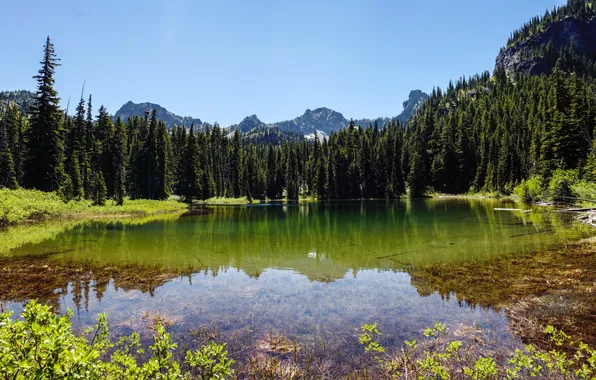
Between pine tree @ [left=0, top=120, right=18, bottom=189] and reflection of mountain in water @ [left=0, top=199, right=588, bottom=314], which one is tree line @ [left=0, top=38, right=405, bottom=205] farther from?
reflection of mountain in water @ [left=0, top=199, right=588, bottom=314]

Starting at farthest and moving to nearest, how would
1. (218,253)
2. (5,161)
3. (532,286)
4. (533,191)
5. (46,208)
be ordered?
(5,161), (533,191), (46,208), (218,253), (532,286)

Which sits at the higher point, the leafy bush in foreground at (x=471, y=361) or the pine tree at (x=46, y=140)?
the pine tree at (x=46, y=140)

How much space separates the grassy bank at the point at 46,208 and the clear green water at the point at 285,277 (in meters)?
10.9

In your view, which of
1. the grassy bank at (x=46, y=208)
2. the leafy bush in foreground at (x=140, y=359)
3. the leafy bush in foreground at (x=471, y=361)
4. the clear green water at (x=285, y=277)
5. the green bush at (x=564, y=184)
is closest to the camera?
the leafy bush in foreground at (x=140, y=359)

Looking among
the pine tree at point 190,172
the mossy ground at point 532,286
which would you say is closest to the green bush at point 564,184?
the mossy ground at point 532,286

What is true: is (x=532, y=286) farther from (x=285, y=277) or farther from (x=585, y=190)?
(x=585, y=190)

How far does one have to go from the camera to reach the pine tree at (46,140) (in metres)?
48.1

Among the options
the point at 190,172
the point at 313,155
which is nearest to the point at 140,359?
the point at 190,172

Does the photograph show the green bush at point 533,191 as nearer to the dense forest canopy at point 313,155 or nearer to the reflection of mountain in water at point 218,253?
the dense forest canopy at point 313,155

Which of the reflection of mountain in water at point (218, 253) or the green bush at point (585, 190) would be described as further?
the green bush at point (585, 190)

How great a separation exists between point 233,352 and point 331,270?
900 centimetres

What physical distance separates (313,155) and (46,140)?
84.9 meters

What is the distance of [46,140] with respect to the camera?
49562 millimetres

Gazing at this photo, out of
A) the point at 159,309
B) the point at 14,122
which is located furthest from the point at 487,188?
the point at 14,122
